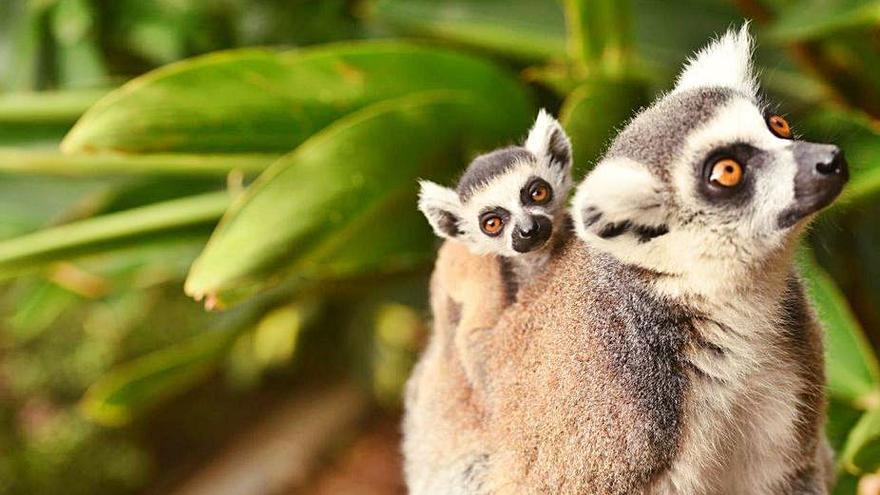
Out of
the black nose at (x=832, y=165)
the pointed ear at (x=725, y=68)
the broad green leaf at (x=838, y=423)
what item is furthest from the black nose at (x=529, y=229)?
the broad green leaf at (x=838, y=423)

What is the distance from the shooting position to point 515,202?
45.2 inches

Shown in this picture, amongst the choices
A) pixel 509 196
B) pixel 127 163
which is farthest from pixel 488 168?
pixel 127 163

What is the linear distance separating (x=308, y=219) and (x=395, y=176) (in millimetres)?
189

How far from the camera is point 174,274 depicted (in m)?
2.17

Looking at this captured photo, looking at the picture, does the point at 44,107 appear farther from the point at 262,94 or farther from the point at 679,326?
the point at 679,326

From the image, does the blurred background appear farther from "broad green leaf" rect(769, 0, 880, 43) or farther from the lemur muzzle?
the lemur muzzle

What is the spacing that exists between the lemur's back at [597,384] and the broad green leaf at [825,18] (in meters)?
0.75

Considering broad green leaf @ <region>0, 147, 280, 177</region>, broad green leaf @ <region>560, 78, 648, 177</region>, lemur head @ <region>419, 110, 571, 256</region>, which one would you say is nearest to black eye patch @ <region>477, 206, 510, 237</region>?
lemur head @ <region>419, 110, 571, 256</region>

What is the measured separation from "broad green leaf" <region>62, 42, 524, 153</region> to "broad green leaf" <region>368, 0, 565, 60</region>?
0.27 m

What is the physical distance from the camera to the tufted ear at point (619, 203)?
84 centimetres

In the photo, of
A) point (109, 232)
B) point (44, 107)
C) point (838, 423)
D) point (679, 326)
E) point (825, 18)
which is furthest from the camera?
point (44, 107)

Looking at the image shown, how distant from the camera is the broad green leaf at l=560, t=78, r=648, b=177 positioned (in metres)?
1.27

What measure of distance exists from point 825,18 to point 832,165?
0.82 m

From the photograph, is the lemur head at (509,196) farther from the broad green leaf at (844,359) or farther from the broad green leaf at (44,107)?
the broad green leaf at (44,107)
